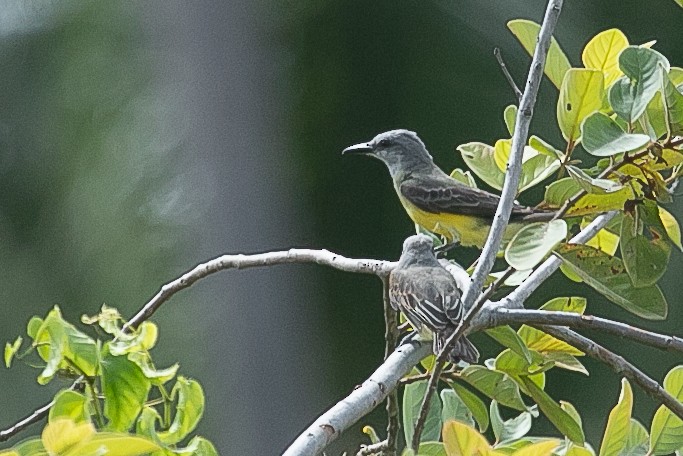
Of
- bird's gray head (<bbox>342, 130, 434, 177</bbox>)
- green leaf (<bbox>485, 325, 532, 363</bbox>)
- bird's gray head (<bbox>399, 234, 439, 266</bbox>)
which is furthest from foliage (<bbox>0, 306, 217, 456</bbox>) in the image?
bird's gray head (<bbox>342, 130, 434, 177</bbox>)

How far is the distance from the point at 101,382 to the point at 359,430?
4144 mm

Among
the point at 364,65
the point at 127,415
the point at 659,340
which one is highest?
the point at 364,65

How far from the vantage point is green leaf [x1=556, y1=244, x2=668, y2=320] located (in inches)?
57.8

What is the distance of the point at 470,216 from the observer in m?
3.62

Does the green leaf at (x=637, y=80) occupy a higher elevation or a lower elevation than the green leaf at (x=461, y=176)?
higher

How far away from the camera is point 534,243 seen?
139 centimetres

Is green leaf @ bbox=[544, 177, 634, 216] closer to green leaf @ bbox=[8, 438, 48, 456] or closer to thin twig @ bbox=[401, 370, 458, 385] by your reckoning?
thin twig @ bbox=[401, 370, 458, 385]

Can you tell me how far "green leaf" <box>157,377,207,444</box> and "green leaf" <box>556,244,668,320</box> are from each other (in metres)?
0.53

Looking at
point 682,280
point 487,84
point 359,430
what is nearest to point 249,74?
point 487,84

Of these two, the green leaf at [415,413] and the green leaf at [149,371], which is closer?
the green leaf at [149,371]

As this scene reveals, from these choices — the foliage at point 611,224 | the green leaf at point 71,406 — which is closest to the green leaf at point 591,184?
the foliage at point 611,224

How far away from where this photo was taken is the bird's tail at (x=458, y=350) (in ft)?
6.05

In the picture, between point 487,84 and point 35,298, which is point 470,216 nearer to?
point 487,84

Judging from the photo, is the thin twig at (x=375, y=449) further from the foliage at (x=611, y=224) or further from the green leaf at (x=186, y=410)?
the green leaf at (x=186, y=410)
